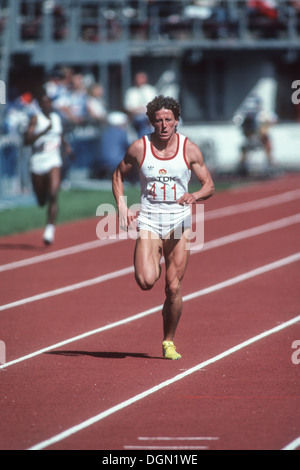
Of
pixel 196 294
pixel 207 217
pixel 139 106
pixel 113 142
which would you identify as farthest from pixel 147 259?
pixel 139 106

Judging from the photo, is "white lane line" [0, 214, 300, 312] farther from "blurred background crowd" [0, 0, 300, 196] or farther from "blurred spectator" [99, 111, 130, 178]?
"blurred spectator" [99, 111, 130, 178]

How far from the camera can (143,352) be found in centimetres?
855

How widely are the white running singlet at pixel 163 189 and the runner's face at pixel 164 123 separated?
14 centimetres

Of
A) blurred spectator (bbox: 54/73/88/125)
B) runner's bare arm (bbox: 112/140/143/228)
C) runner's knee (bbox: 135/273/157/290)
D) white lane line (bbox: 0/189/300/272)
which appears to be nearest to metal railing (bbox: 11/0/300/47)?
blurred spectator (bbox: 54/73/88/125)

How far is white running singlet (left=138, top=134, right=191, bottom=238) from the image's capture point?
7.90m

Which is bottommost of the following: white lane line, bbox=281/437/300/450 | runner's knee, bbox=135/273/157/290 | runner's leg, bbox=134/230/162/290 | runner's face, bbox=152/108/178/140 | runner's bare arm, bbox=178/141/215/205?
white lane line, bbox=281/437/300/450

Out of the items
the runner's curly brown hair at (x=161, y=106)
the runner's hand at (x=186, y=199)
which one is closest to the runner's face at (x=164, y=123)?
the runner's curly brown hair at (x=161, y=106)

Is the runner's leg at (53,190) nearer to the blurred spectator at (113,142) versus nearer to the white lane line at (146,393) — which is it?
the white lane line at (146,393)

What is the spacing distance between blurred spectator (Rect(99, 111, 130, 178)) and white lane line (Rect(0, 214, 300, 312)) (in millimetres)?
5466

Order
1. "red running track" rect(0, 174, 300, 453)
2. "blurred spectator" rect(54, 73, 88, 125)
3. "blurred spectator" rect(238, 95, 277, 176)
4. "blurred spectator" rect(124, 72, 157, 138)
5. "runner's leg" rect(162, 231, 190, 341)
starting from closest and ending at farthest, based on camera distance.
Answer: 1. "red running track" rect(0, 174, 300, 453)
2. "runner's leg" rect(162, 231, 190, 341)
3. "blurred spectator" rect(54, 73, 88, 125)
4. "blurred spectator" rect(124, 72, 157, 138)
5. "blurred spectator" rect(238, 95, 277, 176)

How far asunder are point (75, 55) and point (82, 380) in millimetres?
20165

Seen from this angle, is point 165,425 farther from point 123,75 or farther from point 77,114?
point 123,75

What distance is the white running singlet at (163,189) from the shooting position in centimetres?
790
